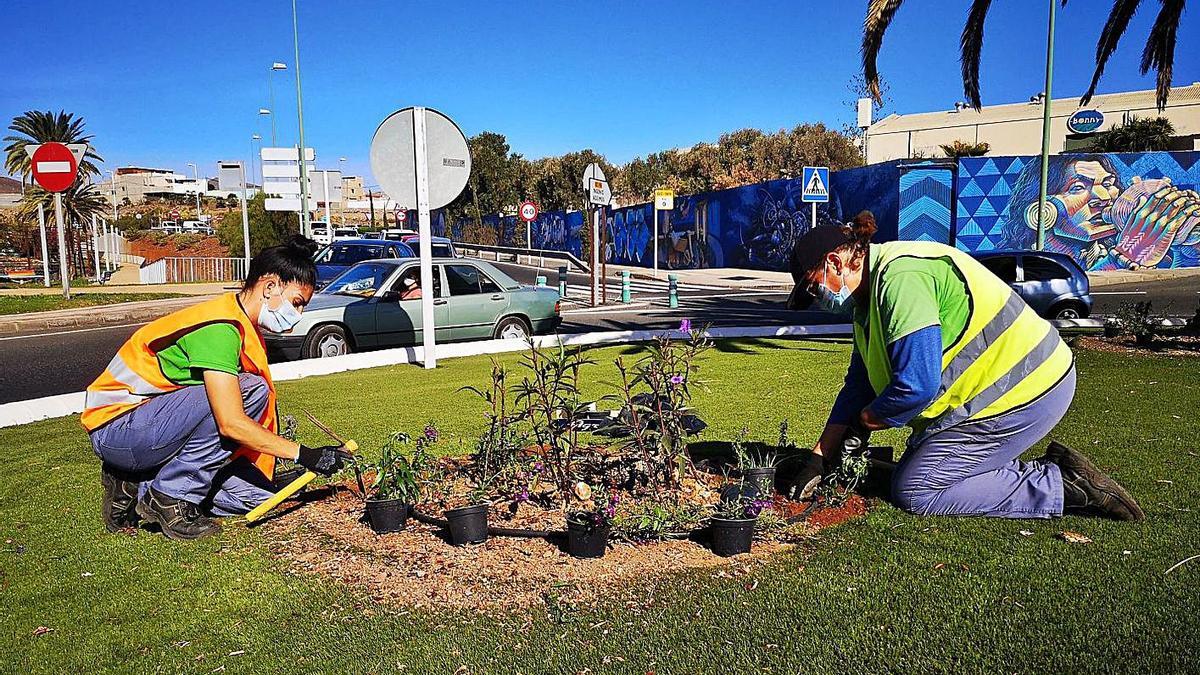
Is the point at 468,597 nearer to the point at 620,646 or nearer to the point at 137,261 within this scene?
the point at 620,646

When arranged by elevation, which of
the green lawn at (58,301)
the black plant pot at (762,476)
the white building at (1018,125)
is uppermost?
the white building at (1018,125)

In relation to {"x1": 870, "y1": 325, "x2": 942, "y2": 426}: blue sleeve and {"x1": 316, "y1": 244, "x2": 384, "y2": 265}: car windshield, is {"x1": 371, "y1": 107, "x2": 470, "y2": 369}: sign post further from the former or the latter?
Result: {"x1": 316, "y1": 244, "x2": 384, "y2": 265}: car windshield

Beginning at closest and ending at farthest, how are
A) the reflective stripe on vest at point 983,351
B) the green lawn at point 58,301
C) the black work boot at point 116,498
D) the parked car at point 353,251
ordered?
the reflective stripe on vest at point 983,351 → the black work boot at point 116,498 → the parked car at point 353,251 → the green lawn at point 58,301

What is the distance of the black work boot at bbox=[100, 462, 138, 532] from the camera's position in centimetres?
430

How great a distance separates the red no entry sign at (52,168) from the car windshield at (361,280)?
25.1 ft

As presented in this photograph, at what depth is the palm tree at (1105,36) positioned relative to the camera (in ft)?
33.6

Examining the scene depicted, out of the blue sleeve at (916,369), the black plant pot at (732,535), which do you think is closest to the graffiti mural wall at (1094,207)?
the blue sleeve at (916,369)

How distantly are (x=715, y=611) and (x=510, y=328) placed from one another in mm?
9242

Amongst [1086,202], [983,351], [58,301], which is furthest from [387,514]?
[1086,202]

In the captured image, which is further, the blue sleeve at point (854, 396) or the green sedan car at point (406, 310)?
the green sedan car at point (406, 310)

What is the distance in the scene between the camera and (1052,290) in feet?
44.7

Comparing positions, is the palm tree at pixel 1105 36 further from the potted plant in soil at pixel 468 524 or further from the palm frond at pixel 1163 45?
the potted plant in soil at pixel 468 524

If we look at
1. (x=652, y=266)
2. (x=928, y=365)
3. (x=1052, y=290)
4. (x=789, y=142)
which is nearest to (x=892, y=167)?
(x=1052, y=290)

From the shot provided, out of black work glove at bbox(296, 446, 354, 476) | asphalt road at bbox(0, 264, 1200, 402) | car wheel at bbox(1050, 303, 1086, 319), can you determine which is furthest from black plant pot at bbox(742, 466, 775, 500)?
car wheel at bbox(1050, 303, 1086, 319)
